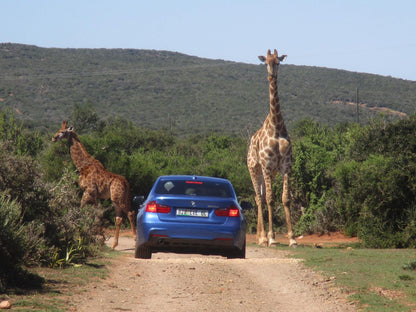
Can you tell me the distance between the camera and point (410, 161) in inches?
760

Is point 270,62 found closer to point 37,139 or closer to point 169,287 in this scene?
point 169,287

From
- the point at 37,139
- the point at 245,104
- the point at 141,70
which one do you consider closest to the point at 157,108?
the point at 245,104

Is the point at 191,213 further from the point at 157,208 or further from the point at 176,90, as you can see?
the point at 176,90

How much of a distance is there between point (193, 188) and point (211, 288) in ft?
12.3

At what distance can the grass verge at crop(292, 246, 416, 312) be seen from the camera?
8695 millimetres

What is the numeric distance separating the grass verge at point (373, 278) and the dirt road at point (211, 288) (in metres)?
0.23

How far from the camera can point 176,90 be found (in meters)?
85.0

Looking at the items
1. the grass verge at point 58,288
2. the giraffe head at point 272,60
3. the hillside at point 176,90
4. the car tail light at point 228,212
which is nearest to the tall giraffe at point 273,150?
the giraffe head at point 272,60

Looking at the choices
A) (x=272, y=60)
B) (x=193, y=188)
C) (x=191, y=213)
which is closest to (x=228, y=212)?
(x=191, y=213)

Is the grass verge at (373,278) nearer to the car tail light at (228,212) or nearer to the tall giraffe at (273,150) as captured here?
the car tail light at (228,212)

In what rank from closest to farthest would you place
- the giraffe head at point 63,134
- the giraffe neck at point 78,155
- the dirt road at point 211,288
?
the dirt road at point 211,288 < the giraffe neck at point 78,155 < the giraffe head at point 63,134

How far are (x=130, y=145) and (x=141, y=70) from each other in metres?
56.2

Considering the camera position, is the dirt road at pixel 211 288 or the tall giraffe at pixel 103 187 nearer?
the dirt road at pixel 211 288

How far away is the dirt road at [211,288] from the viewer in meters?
8.52
